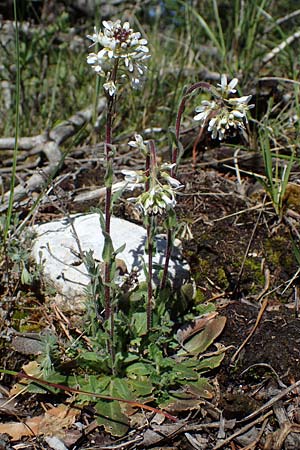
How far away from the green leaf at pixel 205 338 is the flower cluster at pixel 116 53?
1068 mm

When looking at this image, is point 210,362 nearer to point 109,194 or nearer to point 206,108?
point 109,194

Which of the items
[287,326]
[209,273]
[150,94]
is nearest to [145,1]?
[150,94]

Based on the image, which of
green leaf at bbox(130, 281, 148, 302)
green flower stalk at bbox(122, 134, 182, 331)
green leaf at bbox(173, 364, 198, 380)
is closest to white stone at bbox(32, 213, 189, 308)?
green leaf at bbox(130, 281, 148, 302)

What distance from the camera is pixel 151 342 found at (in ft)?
7.38

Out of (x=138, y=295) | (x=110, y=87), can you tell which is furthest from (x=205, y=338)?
(x=110, y=87)

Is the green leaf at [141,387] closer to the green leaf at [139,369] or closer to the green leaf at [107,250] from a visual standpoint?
the green leaf at [139,369]

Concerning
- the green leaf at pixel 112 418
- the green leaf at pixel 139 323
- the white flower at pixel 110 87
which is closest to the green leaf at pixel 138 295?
the green leaf at pixel 139 323

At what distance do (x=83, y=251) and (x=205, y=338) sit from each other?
676mm

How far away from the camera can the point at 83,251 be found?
256cm

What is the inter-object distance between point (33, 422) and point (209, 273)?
1.02 metres

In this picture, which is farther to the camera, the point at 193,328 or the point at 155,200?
the point at 193,328

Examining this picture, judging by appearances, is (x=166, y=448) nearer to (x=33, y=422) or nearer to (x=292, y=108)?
(x=33, y=422)

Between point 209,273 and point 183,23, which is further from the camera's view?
point 183,23

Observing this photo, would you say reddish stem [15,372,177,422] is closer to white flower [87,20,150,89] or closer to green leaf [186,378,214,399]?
green leaf [186,378,214,399]
